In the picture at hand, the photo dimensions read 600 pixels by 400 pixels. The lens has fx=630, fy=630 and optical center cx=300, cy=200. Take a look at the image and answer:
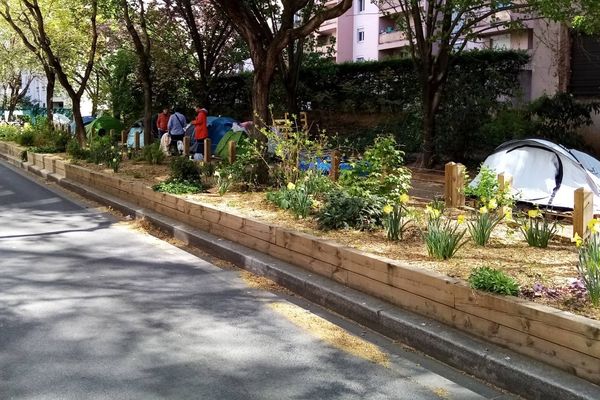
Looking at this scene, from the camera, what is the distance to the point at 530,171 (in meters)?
10.2

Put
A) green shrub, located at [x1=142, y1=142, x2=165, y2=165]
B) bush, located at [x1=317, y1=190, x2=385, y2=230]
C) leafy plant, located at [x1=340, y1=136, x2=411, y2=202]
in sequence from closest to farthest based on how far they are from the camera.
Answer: bush, located at [x1=317, y1=190, x2=385, y2=230]
leafy plant, located at [x1=340, y1=136, x2=411, y2=202]
green shrub, located at [x1=142, y1=142, x2=165, y2=165]

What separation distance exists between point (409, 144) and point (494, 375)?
15.1 metres

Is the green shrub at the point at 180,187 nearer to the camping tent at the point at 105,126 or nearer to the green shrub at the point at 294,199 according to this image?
the green shrub at the point at 294,199

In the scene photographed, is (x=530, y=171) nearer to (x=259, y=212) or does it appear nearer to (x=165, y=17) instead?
(x=259, y=212)

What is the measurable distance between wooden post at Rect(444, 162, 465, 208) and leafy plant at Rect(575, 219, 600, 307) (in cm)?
410

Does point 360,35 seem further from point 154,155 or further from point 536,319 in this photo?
point 536,319

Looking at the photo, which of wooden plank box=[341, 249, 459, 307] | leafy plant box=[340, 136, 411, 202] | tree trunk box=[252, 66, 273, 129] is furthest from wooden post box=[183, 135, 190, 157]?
wooden plank box=[341, 249, 459, 307]

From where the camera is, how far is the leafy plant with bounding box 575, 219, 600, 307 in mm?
4152

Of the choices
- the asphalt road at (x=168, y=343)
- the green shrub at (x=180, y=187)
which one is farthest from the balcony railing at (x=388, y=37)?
the asphalt road at (x=168, y=343)

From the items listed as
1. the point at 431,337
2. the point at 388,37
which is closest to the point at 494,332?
the point at 431,337

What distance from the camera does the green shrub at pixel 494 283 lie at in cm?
433

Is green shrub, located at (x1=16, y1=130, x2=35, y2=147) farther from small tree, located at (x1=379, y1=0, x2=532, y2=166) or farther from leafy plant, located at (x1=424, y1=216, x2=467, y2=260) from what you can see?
leafy plant, located at (x1=424, y1=216, x2=467, y2=260)

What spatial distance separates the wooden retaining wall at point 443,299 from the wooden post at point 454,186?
9.94ft

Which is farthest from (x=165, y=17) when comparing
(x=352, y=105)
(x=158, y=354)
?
(x=158, y=354)
